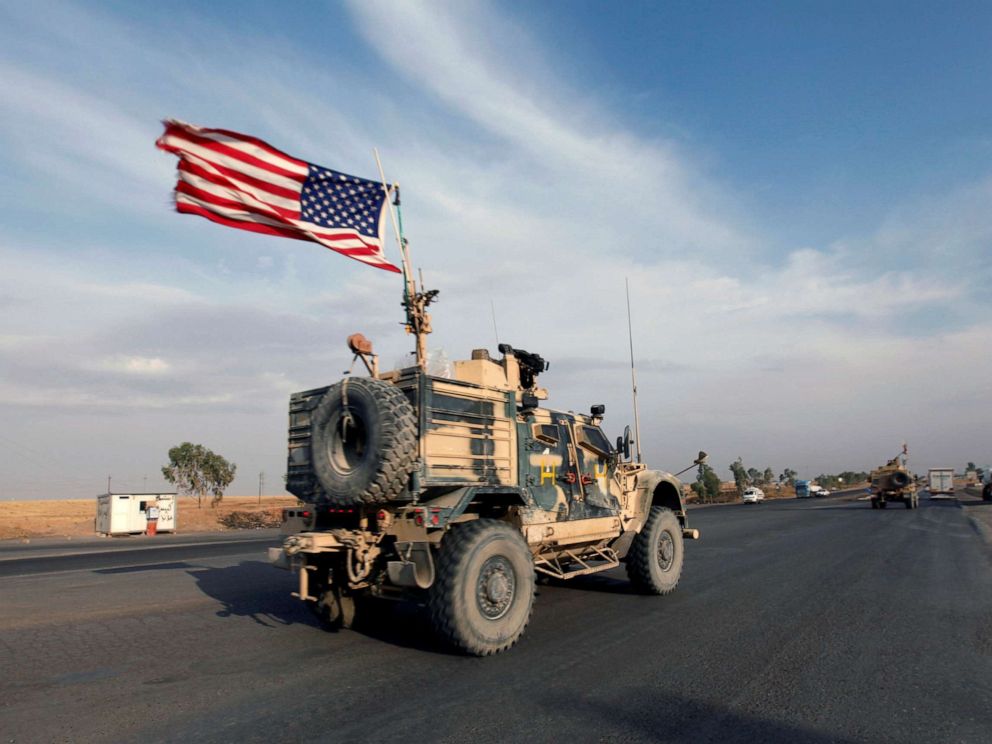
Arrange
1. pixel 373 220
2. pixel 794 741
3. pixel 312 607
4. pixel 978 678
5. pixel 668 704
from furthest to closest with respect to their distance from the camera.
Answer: pixel 373 220
pixel 312 607
pixel 978 678
pixel 668 704
pixel 794 741

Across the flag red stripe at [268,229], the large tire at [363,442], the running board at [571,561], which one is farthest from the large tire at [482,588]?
the flag red stripe at [268,229]

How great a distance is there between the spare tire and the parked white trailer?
35.6 metres

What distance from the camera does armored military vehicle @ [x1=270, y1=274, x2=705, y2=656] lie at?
5855 mm

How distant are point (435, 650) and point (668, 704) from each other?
2338 millimetres

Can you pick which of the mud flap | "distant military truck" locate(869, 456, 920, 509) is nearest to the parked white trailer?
the mud flap

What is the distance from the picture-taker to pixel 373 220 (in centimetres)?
859

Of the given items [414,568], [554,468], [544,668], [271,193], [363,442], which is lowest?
[544,668]

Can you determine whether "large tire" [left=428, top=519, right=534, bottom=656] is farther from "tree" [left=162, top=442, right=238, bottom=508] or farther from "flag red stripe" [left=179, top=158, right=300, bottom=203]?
"tree" [left=162, top=442, right=238, bottom=508]

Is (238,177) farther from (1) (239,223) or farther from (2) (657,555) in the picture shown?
(2) (657,555)

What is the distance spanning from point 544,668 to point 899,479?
36.9 metres

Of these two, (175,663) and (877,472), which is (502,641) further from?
(877,472)

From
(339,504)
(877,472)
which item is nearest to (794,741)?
(339,504)

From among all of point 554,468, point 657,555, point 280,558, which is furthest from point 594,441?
point 280,558

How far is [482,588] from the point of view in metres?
6.00
